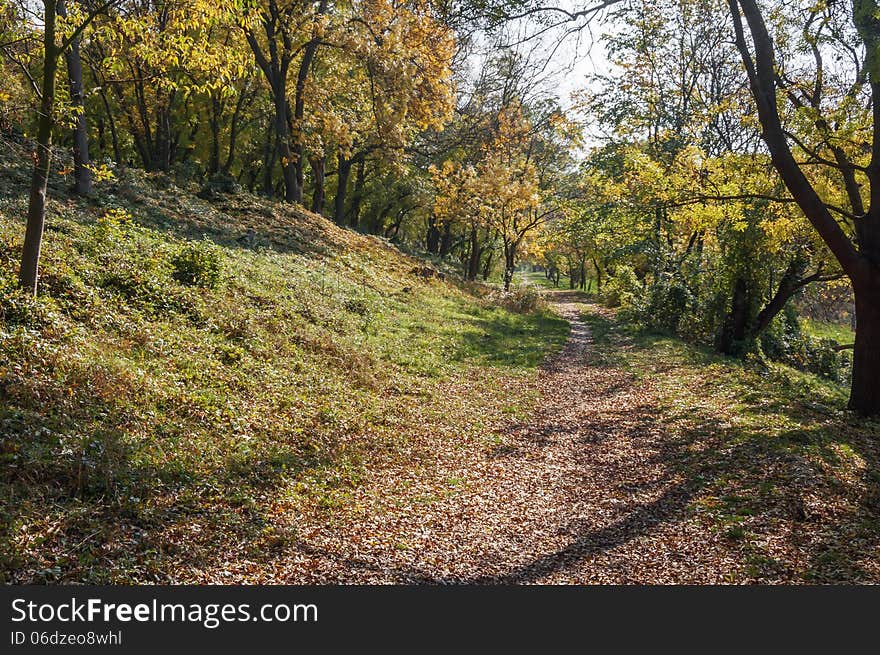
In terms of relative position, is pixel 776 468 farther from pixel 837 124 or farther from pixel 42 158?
pixel 42 158

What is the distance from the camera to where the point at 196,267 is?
11.6m

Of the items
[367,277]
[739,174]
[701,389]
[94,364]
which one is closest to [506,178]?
[367,277]

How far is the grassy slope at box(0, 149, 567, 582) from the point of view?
5402 millimetres

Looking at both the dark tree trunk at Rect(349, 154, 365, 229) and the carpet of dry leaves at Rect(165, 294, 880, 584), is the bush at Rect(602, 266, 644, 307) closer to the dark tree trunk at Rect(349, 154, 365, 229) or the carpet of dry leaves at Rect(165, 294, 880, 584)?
the carpet of dry leaves at Rect(165, 294, 880, 584)

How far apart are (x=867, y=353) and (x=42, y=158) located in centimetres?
1382

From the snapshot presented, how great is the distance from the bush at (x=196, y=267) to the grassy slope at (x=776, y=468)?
9.31 meters

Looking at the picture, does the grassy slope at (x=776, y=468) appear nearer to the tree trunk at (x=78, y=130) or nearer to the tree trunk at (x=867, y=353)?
the tree trunk at (x=867, y=353)

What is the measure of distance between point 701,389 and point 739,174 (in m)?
5.40

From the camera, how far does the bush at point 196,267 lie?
11.4 metres

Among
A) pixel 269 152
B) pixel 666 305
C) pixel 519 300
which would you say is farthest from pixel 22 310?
pixel 269 152

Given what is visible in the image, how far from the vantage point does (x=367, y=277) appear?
68.9 ft

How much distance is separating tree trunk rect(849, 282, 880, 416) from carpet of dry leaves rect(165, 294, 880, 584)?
13.4ft

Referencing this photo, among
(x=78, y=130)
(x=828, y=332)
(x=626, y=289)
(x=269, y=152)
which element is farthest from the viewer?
(x=828, y=332)

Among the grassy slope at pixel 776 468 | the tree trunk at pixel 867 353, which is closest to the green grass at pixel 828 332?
the grassy slope at pixel 776 468
